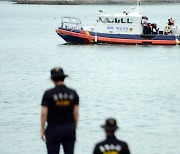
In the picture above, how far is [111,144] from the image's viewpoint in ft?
30.7

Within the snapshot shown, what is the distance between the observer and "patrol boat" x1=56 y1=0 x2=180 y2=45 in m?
49.3

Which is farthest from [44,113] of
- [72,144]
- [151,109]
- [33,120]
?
[151,109]

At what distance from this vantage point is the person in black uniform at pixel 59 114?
10445 millimetres

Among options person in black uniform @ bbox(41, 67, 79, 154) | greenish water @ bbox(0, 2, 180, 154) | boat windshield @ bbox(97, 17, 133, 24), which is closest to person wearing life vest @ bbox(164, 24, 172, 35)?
greenish water @ bbox(0, 2, 180, 154)

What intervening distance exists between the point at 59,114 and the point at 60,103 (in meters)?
0.21

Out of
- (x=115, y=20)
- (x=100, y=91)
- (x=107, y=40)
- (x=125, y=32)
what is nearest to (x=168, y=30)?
(x=125, y=32)

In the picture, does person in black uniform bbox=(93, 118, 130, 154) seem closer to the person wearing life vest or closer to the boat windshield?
the boat windshield

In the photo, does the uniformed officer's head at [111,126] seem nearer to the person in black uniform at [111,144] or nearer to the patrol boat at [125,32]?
the person in black uniform at [111,144]

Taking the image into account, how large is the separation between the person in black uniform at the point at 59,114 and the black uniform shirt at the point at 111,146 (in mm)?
1309

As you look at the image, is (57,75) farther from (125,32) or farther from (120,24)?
(125,32)

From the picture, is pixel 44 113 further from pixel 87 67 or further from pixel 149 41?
pixel 149 41

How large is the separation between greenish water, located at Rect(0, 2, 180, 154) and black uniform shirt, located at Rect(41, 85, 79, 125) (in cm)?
803

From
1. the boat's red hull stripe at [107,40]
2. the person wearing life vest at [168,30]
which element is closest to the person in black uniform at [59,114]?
the boat's red hull stripe at [107,40]

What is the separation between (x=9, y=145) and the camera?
19.4 m
